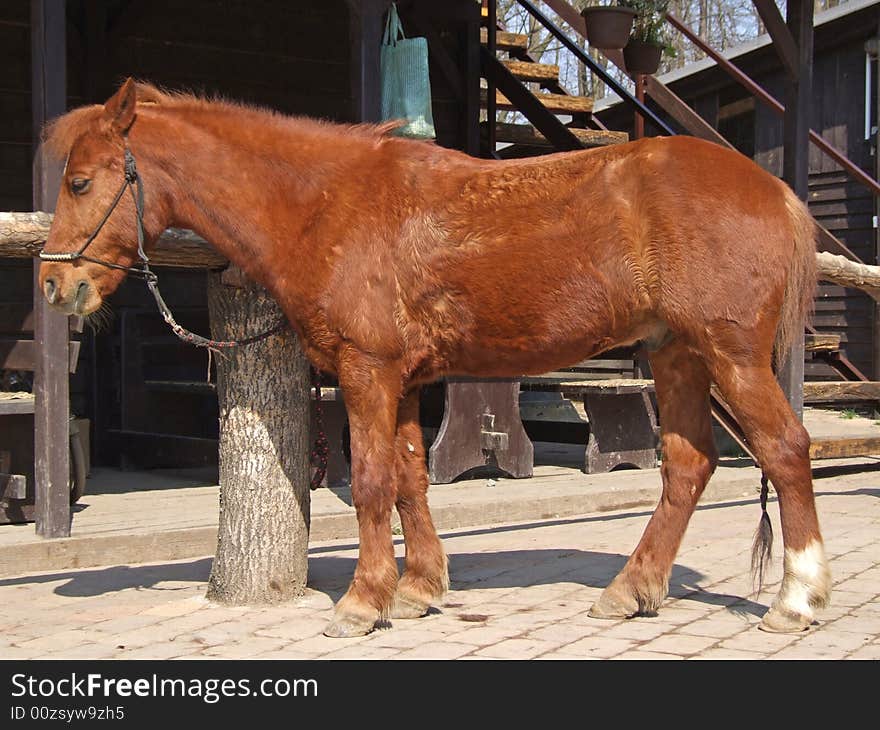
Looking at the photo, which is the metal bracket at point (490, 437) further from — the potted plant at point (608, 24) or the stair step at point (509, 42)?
the stair step at point (509, 42)

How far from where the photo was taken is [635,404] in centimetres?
980

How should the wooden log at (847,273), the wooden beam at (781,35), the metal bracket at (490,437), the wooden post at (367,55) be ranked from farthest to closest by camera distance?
the metal bracket at (490,437), the wooden beam at (781,35), the wooden log at (847,273), the wooden post at (367,55)

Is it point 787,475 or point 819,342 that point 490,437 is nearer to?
point 819,342

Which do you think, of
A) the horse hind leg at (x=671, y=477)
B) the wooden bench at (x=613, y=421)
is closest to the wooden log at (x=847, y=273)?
the wooden bench at (x=613, y=421)

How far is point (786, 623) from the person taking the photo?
465 centimetres

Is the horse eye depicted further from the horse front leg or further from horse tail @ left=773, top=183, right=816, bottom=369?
horse tail @ left=773, top=183, right=816, bottom=369

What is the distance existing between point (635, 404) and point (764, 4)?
3.30m

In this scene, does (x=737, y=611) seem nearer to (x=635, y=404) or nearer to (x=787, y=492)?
(x=787, y=492)

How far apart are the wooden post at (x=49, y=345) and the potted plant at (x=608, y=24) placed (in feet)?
14.8

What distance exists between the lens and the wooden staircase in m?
10.1

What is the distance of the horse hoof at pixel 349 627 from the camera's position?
4.68 metres

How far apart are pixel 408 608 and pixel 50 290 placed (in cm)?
200

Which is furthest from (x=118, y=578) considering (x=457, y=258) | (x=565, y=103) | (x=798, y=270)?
(x=565, y=103)

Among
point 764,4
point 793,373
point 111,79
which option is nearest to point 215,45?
point 111,79
